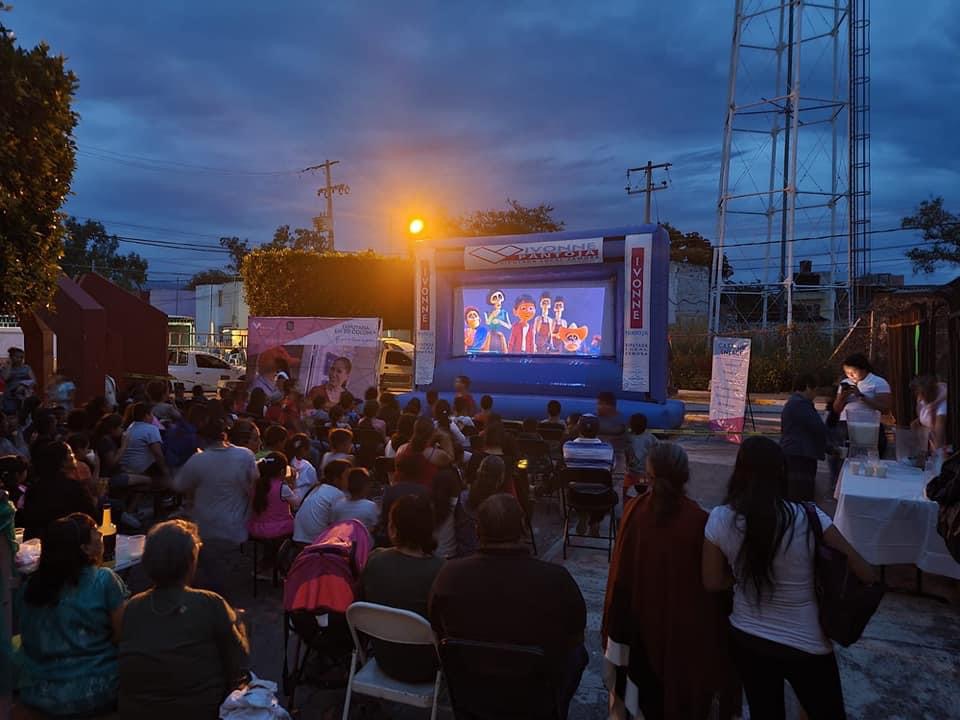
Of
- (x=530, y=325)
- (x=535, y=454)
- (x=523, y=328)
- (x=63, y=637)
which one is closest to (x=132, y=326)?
(x=523, y=328)

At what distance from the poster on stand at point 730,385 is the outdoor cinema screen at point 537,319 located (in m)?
2.23

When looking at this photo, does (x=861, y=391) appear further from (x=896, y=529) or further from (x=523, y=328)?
(x=523, y=328)

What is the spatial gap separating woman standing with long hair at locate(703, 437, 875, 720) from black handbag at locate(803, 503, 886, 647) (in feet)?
0.08

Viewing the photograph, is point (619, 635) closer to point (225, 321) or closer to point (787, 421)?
point (787, 421)

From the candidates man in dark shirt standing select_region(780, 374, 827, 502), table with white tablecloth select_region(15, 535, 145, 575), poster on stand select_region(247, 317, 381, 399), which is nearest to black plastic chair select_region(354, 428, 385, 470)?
table with white tablecloth select_region(15, 535, 145, 575)

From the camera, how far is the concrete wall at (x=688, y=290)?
119 ft

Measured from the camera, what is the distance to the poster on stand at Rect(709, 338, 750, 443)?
11047 millimetres

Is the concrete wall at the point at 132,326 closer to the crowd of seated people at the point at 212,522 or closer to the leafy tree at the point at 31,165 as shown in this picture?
the crowd of seated people at the point at 212,522

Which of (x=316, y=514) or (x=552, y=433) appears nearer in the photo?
(x=316, y=514)

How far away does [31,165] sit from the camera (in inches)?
187

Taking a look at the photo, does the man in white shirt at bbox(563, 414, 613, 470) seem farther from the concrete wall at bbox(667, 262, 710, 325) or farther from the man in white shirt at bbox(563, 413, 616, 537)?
the concrete wall at bbox(667, 262, 710, 325)

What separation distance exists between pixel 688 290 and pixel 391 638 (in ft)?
120

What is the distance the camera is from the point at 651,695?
2.79 m

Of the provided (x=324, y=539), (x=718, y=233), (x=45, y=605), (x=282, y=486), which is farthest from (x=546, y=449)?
(x=718, y=233)
